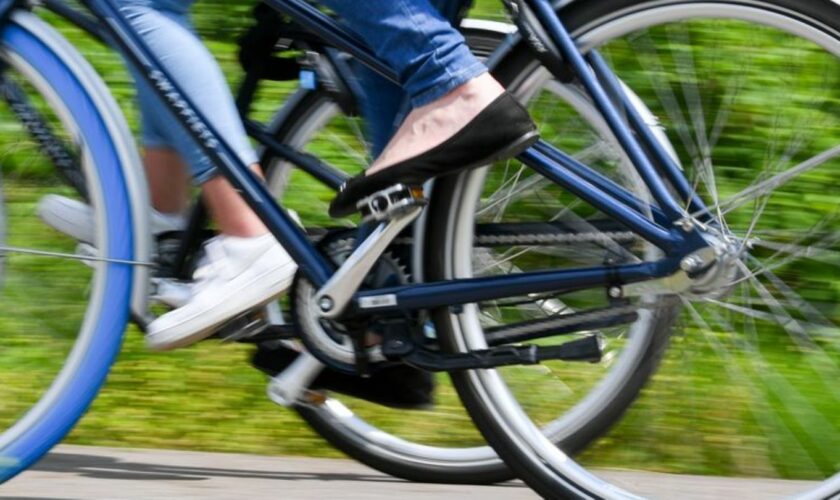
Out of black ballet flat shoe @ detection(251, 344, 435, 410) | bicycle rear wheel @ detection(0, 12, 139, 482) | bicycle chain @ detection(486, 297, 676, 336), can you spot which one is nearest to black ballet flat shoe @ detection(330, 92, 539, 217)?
bicycle chain @ detection(486, 297, 676, 336)

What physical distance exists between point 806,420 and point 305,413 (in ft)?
3.65

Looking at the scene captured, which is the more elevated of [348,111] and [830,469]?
[348,111]

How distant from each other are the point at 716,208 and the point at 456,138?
48 centimetres

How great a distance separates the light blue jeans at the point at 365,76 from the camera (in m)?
2.98

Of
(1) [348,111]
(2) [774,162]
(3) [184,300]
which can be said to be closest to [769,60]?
(2) [774,162]

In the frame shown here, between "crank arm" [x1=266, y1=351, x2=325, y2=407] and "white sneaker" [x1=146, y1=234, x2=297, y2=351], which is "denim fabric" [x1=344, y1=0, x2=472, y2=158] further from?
"crank arm" [x1=266, y1=351, x2=325, y2=407]

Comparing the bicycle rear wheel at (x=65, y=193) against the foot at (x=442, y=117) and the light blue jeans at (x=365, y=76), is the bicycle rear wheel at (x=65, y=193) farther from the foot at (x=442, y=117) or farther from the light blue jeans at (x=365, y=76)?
the foot at (x=442, y=117)

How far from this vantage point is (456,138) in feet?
9.76

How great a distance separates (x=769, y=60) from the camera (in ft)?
10.2

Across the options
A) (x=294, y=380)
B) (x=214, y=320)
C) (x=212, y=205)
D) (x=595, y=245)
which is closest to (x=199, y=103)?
(x=212, y=205)

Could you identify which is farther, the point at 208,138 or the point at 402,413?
the point at 402,413

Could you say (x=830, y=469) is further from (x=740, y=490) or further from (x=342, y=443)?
(x=342, y=443)

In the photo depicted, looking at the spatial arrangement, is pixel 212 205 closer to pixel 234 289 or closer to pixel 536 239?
pixel 234 289

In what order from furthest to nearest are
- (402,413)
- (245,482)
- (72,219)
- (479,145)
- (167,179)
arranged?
1. (402,413)
2. (245,482)
3. (167,179)
4. (72,219)
5. (479,145)
